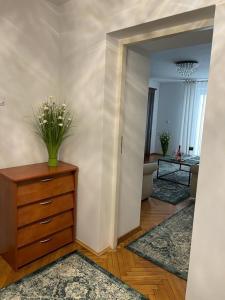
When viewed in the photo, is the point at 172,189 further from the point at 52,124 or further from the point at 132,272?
the point at 52,124

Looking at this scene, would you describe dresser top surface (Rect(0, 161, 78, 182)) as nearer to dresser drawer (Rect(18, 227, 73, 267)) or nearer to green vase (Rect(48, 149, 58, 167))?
green vase (Rect(48, 149, 58, 167))

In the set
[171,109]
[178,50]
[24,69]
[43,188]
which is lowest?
[43,188]

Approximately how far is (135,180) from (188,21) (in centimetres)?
160

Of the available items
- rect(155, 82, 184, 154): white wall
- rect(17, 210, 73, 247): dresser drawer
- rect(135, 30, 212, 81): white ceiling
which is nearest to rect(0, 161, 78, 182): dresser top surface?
rect(17, 210, 73, 247): dresser drawer

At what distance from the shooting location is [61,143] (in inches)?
99.8

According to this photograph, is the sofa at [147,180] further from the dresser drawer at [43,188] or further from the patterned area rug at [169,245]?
the dresser drawer at [43,188]

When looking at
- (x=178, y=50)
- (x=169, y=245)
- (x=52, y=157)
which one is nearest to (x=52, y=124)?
(x=52, y=157)

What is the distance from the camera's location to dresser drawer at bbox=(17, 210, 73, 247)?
2.01m

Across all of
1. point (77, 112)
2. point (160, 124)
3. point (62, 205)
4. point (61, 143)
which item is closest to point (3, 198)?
point (62, 205)

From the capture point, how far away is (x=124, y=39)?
2.06 metres

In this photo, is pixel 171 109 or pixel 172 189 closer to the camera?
pixel 172 189

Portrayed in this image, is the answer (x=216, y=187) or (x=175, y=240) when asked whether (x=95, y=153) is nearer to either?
(x=216, y=187)

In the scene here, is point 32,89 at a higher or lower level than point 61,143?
higher

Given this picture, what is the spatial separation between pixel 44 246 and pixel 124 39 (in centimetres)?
203
